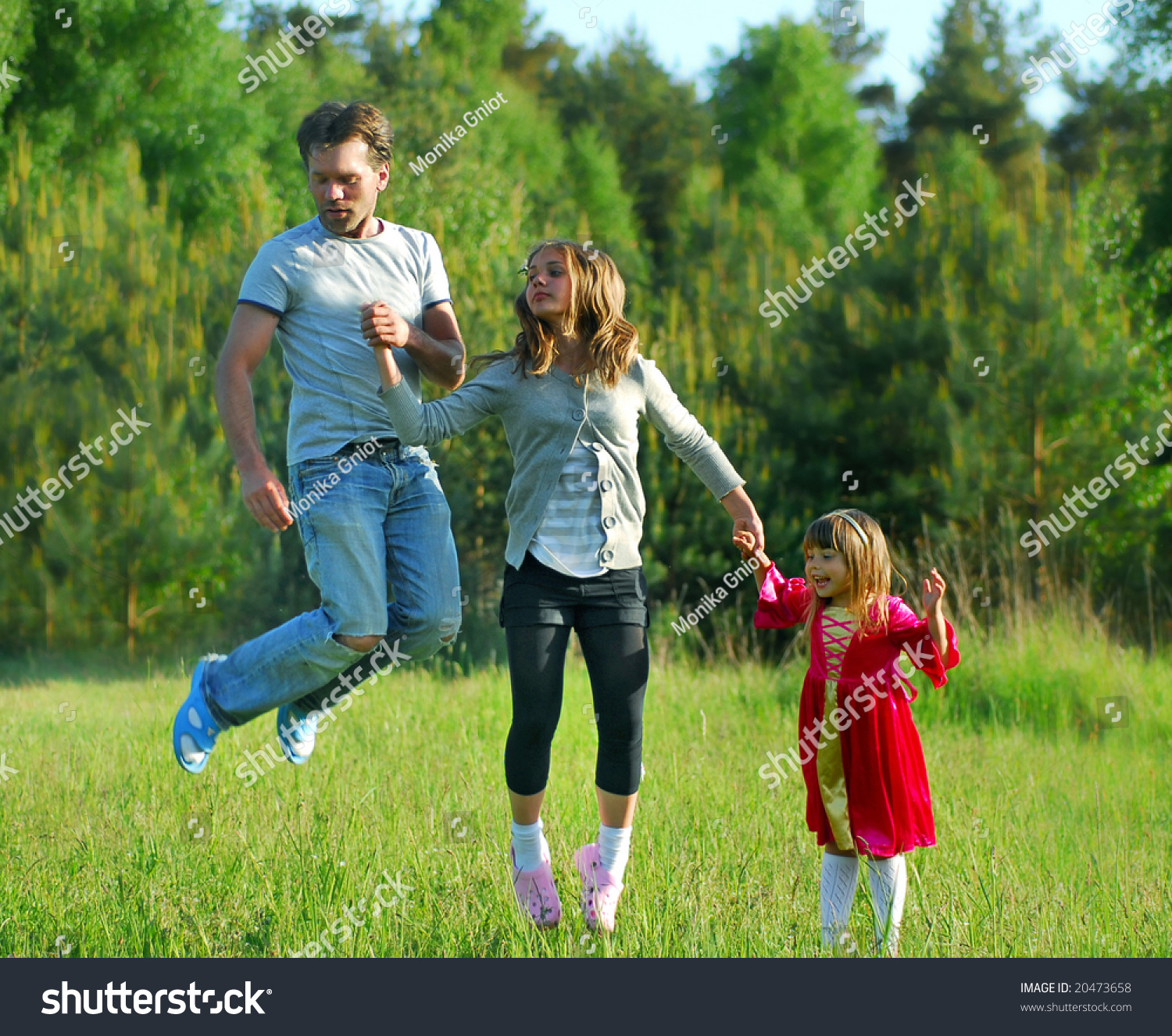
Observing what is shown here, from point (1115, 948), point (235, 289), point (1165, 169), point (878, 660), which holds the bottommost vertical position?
point (1115, 948)

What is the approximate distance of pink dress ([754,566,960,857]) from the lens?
3.21 metres

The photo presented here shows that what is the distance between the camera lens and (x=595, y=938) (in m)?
3.36

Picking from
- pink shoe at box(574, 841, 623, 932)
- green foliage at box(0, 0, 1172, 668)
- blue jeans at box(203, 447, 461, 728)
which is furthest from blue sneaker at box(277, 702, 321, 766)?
green foliage at box(0, 0, 1172, 668)

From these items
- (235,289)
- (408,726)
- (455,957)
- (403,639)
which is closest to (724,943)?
(455,957)

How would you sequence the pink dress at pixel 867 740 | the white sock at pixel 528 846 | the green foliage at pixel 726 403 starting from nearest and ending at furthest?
1. the pink dress at pixel 867 740
2. the white sock at pixel 528 846
3. the green foliage at pixel 726 403

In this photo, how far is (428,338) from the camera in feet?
12.4

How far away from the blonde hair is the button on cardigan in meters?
0.55

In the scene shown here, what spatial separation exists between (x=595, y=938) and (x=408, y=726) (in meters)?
3.47

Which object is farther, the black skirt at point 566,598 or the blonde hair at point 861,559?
the black skirt at point 566,598

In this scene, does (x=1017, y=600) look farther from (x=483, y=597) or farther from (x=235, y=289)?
(x=235, y=289)

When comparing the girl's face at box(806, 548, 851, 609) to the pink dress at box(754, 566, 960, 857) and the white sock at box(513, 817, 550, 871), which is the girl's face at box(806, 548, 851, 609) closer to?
the pink dress at box(754, 566, 960, 857)

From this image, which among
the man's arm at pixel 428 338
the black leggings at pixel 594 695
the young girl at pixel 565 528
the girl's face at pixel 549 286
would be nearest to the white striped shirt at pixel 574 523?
the young girl at pixel 565 528

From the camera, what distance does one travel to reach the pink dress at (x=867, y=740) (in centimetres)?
321

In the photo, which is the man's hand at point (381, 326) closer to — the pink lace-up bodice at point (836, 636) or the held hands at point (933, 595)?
the pink lace-up bodice at point (836, 636)
